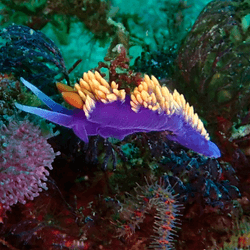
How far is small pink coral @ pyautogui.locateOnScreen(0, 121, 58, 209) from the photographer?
1.83 metres

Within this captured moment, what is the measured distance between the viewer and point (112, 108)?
1855 mm

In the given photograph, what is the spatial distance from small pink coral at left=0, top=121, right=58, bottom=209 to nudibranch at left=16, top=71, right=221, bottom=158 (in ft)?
1.13

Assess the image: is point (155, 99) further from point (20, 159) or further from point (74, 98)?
point (20, 159)

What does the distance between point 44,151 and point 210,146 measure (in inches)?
61.5

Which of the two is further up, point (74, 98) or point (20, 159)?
point (74, 98)

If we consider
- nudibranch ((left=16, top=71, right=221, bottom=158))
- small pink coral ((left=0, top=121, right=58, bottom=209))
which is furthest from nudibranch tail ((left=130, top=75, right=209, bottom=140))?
small pink coral ((left=0, top=121, right=58, bottom=209))

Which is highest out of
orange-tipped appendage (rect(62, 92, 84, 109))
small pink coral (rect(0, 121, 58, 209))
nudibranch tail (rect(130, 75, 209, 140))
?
nudibranch tail (rect(130, 75, 209, 140))

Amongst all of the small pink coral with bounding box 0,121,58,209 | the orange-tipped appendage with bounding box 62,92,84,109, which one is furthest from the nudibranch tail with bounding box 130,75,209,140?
the small pink coral with bounding box 0,121,58,209

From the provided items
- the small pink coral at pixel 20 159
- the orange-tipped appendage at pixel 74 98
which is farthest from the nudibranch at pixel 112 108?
the small pink coral at pixel 20 159

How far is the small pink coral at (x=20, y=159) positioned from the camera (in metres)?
1.83

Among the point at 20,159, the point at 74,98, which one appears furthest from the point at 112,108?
the point at 20,159

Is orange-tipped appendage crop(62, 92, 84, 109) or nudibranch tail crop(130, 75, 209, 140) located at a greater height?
nudibranch tail crop(130, 75, 209, 140)

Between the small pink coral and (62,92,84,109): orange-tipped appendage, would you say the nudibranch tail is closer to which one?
(62,92,84,109): orange-tipped appendage

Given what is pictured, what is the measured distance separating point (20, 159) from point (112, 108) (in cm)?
84
